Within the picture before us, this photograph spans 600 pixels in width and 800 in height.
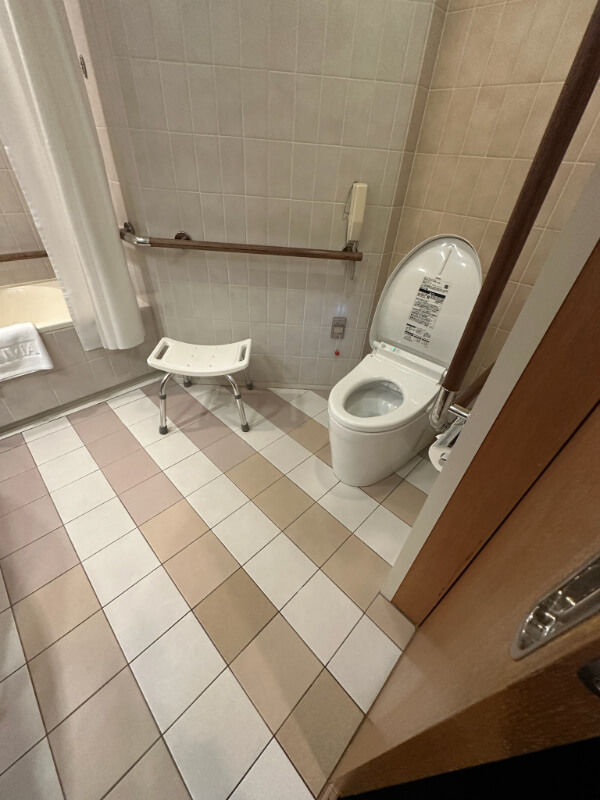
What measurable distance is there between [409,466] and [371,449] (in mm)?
426

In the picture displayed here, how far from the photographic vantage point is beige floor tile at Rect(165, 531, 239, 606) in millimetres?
1074

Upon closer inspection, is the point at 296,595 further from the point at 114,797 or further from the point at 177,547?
the point at 114,797

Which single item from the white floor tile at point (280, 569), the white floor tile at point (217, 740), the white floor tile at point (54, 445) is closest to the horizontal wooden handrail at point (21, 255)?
the white floor tile at point (54, 445)

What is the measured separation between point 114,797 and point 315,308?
1.76m

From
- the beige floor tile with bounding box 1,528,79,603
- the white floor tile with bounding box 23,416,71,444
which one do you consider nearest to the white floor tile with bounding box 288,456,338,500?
the beige floor tile with bounding box 1,528,79,603

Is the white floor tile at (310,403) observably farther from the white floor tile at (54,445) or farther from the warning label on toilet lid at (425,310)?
the white floor tile at (54,445)

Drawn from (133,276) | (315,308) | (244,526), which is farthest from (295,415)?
(133,276)

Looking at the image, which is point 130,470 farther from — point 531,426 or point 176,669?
point 531,426

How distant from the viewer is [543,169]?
1.37 feet

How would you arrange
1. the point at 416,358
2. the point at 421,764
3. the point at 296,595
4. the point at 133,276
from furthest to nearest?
the point at 133,276, the point at 416,358, the point at 296,595, the point at 421,764

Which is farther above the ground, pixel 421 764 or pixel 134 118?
pixel 134 118

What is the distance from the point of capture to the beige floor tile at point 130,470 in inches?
54.8

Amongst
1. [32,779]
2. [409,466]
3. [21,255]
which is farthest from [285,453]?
[21,255]

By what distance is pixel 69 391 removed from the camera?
168 cm
